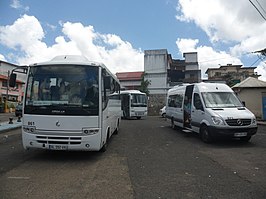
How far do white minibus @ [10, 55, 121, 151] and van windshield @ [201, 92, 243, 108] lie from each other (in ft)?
17.5

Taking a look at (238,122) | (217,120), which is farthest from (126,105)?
(238,122)

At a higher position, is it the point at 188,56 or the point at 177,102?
the point at 188,56

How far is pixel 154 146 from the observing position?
10508mm

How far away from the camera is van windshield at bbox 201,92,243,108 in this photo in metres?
11.5

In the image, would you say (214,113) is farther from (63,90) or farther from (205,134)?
(63,90)

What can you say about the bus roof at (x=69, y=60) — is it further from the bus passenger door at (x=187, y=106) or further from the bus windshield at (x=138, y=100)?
the bus windshield at (x=138, y=100)

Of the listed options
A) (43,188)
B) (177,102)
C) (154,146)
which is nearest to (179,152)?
(154,146)

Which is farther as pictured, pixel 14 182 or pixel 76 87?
pixel 76 87

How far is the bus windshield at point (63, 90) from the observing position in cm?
772

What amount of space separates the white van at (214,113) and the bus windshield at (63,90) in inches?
200

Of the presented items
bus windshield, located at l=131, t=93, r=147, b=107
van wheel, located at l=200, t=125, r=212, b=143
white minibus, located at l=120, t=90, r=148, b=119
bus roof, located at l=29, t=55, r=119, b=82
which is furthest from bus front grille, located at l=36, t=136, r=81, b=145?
bus windshield, located at l=131, t=93, r=147, b=107

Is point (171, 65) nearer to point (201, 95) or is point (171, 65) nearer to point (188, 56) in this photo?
point (188, 56)

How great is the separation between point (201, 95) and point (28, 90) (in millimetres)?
7326

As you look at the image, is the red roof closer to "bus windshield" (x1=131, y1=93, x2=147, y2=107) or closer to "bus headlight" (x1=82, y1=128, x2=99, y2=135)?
"bus windshield" (x1=131, y1=93, x2=147, y2=107)
